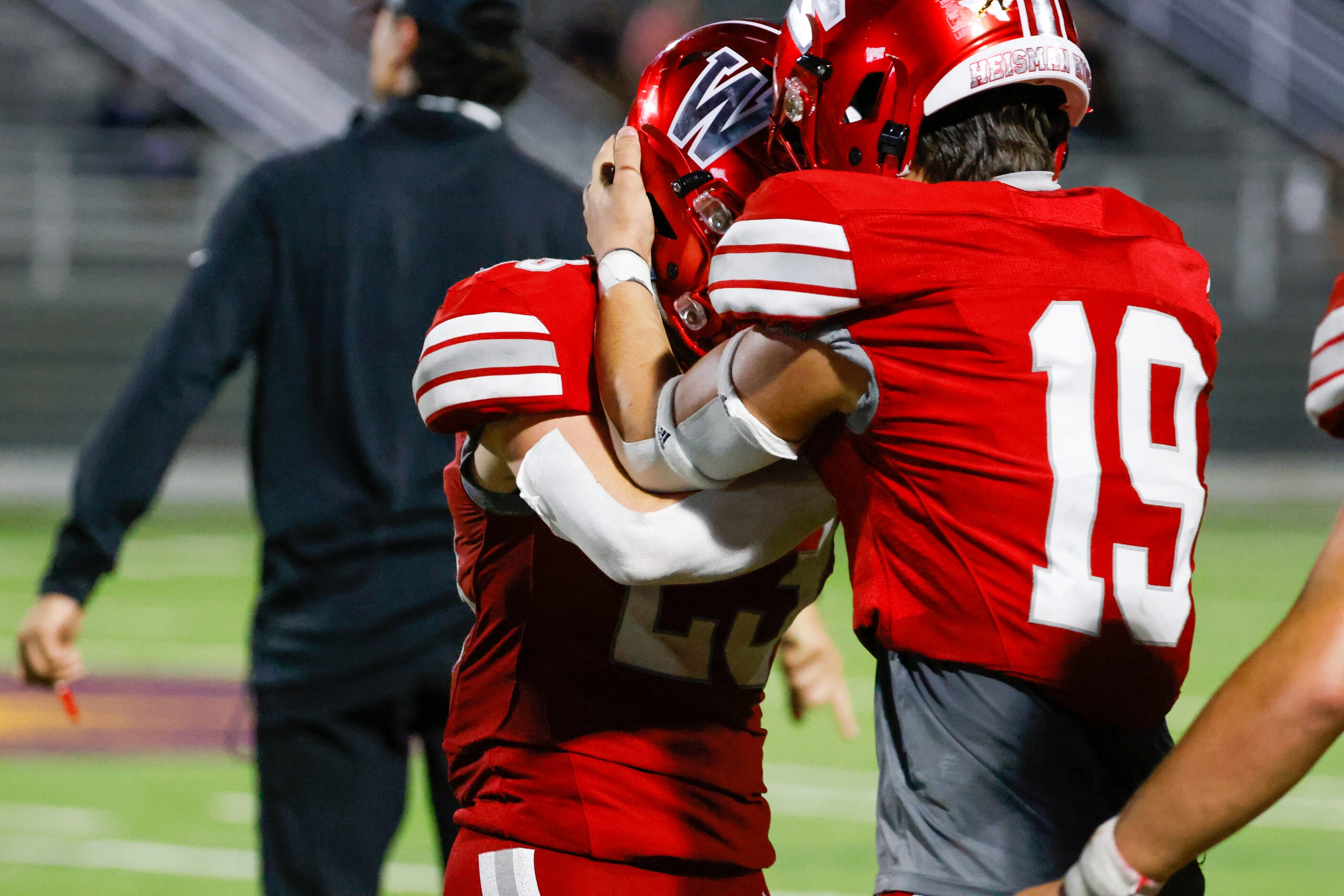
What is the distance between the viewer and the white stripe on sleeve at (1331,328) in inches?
62.5

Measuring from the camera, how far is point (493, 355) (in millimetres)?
2090

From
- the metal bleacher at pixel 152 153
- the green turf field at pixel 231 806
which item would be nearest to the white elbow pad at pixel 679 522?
the green turf field at pixel 231 806

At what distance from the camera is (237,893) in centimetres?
495

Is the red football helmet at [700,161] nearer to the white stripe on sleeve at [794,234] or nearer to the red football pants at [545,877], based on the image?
the white stripe on sleeve at [794,234]

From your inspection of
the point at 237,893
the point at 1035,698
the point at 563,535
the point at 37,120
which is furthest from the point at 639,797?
the point at 37,120

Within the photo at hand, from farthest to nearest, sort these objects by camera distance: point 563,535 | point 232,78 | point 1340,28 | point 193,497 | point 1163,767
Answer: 1. point 1340,28
2. point 232,78
3. point 193,497
4. point 563,535
5. point 1163,767

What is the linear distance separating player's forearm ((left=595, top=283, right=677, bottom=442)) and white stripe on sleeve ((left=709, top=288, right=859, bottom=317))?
0.22 m

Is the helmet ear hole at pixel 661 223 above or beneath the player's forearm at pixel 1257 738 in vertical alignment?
above

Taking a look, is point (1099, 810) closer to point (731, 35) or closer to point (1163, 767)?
point (1163, 767)

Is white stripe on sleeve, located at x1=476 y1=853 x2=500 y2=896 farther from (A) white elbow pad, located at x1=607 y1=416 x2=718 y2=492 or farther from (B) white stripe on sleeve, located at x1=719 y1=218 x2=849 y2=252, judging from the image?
(B) white stripe on sleeve, located at x1=719 y1=218 x2=849 y2=252

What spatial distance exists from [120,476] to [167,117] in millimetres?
13992

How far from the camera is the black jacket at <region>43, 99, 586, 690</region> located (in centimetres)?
342

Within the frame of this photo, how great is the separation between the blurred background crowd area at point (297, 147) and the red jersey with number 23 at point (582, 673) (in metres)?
12.8

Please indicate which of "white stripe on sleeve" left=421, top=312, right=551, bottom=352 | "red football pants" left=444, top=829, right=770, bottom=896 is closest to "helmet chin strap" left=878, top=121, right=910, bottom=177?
"white stripe on sleeve" left=421, top=312, right=551, bottom=352
